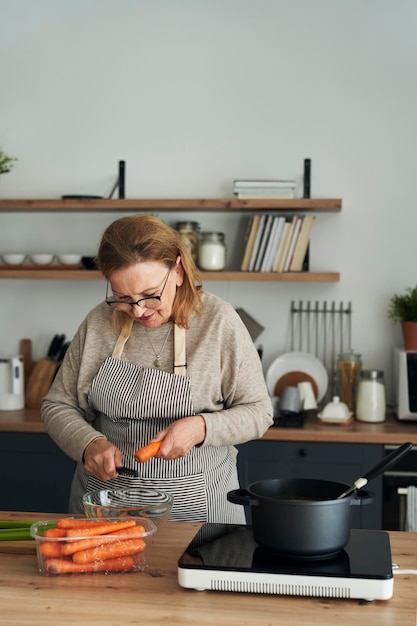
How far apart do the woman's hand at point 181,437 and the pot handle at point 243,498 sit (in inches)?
14.8

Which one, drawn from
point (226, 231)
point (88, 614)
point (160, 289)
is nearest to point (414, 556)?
point (88, 614)

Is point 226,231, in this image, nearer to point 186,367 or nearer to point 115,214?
point 115,214

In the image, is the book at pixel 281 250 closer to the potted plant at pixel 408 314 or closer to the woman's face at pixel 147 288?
the potted plant at pixel 408 314

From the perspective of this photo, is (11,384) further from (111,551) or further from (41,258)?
(111,551)

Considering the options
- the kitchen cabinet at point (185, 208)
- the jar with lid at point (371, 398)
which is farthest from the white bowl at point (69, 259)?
the jar with lid at point (371, 398)

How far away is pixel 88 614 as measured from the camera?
1560 millimetres

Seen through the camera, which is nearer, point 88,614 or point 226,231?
point 88,614

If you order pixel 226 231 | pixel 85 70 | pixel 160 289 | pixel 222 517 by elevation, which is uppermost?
pixel 85 70

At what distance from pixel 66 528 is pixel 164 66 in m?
2.95

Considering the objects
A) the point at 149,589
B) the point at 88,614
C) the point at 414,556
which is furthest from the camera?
the point at 414,556

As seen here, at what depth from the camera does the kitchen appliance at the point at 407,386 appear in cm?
375

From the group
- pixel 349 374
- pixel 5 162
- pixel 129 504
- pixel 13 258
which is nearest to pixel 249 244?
pixel 349 374

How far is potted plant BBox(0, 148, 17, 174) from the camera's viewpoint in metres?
4.21

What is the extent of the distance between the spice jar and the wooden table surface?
2.25 meters
